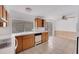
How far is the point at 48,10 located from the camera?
101 cm

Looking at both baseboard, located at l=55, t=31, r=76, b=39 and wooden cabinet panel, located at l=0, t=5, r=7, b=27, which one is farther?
baseboard, located at l=55, t=31, r=76, b=39

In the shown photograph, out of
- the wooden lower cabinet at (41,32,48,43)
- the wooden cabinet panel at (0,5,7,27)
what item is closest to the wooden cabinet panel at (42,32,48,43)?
the wooden lower cabinet at (41,32,48,43)

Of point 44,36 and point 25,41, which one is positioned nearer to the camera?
point 44,36

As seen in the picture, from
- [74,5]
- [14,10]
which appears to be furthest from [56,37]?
[14,10]

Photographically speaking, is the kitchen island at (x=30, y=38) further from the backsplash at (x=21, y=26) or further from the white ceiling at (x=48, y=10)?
the white ceiling at (x=48, y=10)

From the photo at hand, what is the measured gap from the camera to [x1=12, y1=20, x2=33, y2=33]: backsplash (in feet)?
3.37

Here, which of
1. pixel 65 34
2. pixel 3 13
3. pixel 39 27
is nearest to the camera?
pixel 3 13

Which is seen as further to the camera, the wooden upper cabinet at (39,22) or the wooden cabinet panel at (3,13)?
the wooden upper cabinet at (39,22)

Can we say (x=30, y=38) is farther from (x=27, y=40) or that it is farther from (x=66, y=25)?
(x=66, y=25)

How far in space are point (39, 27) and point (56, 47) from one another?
0.34 meters

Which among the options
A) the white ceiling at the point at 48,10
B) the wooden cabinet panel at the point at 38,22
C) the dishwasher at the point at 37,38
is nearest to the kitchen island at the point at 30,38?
the dishwasher at the point at 37,38

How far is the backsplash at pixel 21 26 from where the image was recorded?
3.37 feet

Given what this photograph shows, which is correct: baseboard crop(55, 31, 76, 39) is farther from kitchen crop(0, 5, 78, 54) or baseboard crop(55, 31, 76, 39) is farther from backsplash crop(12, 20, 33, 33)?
backsplash crop(12, 20, 33, 33)

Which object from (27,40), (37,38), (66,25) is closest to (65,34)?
(66,25)
